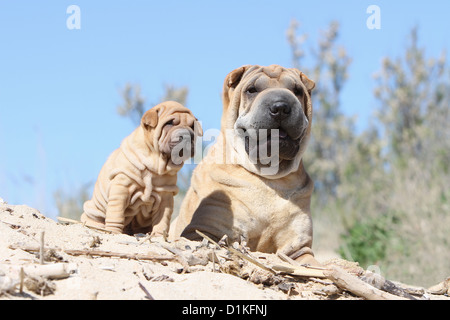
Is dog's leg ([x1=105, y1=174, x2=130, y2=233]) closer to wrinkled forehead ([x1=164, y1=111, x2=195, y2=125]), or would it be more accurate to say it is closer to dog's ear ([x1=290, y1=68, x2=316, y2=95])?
wrinkled forehead ([x1=164, y1=111, x2=195, y2=125])

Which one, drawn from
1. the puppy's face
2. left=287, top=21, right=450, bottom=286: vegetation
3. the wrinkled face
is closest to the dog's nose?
the wrinkled face

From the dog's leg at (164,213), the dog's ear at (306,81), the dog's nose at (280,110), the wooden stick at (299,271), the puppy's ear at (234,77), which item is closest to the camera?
the wooden stick at (299,271)

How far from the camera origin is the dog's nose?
4.58 metres

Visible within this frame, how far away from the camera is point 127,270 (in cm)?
346

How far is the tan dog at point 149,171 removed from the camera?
16.9 feet

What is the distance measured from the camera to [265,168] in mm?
4891

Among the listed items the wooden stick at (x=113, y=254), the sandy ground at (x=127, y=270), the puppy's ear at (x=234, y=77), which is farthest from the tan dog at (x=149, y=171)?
the wooden stick at (x=113, y=254)

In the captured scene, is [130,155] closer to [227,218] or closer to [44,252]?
[227,218]

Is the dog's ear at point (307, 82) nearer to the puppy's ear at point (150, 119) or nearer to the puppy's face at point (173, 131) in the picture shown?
the puppy's face at point (173, 131)

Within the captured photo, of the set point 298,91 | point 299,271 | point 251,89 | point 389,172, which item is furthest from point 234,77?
point 389,172

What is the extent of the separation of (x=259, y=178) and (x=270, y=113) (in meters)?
0.61

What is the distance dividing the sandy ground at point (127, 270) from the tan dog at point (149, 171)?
807mm
